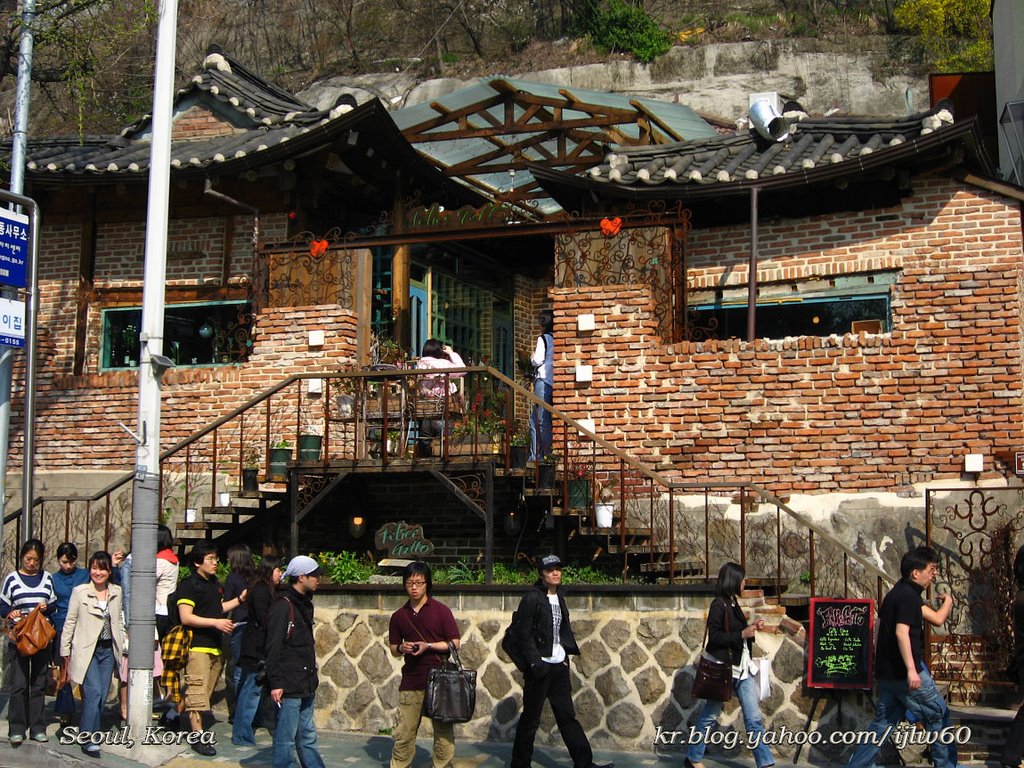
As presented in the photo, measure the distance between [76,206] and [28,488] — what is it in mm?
5500

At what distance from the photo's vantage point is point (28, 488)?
12.0 m

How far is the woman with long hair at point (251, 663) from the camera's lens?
10.2 metres

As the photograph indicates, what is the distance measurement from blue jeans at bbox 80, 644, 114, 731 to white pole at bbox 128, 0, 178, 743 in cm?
61

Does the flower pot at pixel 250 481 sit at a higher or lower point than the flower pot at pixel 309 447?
lower

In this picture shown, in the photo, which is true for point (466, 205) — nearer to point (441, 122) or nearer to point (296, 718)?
point (441, 122)

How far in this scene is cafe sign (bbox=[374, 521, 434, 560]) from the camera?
11805 millimetres

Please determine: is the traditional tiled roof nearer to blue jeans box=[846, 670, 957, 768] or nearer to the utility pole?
the utility pole

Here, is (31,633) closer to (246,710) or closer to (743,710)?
(246,710)

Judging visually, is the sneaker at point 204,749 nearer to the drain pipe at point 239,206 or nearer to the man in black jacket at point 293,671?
the man in black jacket at point 293,671

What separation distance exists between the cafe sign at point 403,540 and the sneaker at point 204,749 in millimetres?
2714

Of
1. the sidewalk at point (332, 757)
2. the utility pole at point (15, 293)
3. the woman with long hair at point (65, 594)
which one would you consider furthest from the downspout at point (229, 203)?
the sidewalk at point (332, 757)

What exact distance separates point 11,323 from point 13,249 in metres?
0.69

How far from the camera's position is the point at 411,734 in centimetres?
859

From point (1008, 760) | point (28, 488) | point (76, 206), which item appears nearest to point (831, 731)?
point (1008, 760)
